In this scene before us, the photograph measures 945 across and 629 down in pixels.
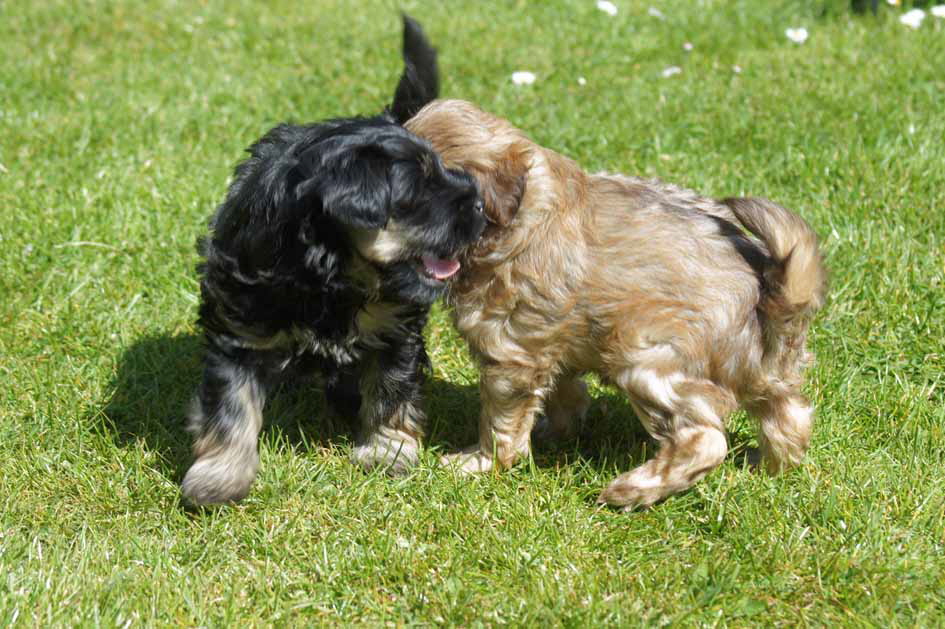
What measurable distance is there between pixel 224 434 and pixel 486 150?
1231 millimetres

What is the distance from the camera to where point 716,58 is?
6570mm

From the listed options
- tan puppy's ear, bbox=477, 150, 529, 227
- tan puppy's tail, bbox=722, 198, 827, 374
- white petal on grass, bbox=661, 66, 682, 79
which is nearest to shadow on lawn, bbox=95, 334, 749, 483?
tan puppy's tail, bbox=722, 198, 827, 374

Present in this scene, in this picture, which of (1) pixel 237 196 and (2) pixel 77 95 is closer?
(1) pixel 237 196

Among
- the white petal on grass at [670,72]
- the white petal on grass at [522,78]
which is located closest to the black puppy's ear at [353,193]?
the white petal on grass at [522,78]

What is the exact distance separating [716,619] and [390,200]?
4.83 feet

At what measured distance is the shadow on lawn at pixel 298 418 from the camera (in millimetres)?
3656

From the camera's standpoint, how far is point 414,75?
12.0ft

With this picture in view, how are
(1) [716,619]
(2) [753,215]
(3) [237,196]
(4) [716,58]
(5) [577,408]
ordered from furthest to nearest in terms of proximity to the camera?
1. (4) [716,58]
2. (5) [577,408]
3. (3) [237,196]
4. (2) [753,215]
5. (1) [716,619]

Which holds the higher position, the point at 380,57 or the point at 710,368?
the point at 710,368

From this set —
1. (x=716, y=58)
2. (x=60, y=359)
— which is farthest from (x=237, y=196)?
(x=716, y=58)

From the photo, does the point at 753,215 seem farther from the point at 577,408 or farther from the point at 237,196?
the point at 237,196

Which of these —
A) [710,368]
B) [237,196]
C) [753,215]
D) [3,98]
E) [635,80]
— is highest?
[753,215]

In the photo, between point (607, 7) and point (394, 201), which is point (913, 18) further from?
point (394, 201)

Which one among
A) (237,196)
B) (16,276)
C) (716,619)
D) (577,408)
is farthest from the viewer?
(16,276)
